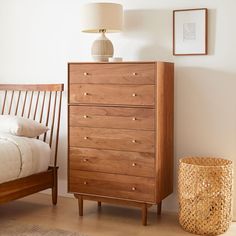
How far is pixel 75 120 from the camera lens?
3697 millimetres

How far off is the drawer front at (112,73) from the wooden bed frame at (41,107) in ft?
1.90

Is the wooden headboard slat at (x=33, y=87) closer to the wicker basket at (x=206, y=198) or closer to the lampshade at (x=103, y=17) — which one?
the lampshade at (x=103, y=17)

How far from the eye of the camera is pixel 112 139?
11.7 ft

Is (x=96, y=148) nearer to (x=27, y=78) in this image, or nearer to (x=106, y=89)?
(x=106, y=89)

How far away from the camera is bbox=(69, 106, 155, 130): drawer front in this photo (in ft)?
11.3

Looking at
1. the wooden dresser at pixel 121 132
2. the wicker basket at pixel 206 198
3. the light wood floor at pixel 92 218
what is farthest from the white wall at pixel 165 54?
the wicker basket at pixel 206 198

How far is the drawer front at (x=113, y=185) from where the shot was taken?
11.4 ft

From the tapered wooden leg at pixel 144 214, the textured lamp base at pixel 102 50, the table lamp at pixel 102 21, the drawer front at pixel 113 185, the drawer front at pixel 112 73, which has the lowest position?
the tapered wooden leg at pixel 144 214

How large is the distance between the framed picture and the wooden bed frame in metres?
1.14

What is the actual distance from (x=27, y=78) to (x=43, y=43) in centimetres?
38

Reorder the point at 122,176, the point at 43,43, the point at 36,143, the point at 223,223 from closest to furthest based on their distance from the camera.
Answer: the point at 223,223 < the point at 122,176 < the point at 36,143 < the point at 43,43

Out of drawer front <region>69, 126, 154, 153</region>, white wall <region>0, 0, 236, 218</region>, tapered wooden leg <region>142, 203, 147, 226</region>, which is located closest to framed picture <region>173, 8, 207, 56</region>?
white wall <region>0, 0, 236, 218</region>

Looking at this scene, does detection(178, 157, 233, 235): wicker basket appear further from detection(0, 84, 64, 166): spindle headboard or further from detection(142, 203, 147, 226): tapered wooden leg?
detection(0, 84, 64, 166): spindle headboard

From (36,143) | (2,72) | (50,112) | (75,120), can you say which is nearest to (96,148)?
(75,120)
